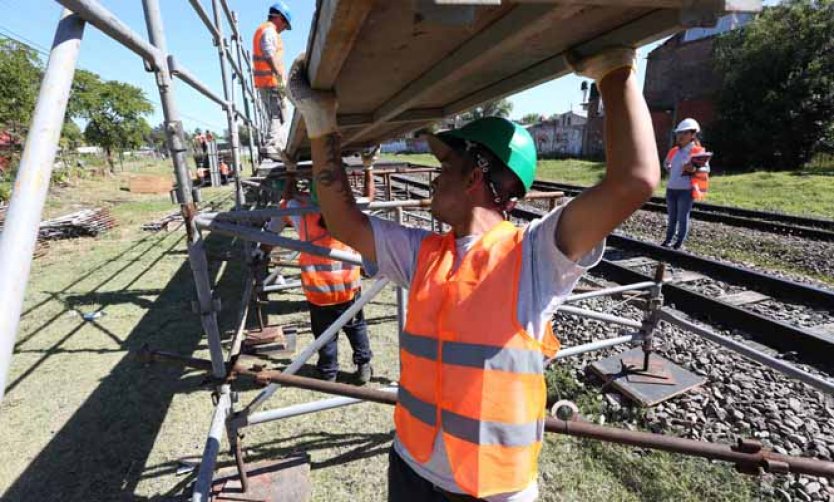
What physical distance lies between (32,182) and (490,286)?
139cm

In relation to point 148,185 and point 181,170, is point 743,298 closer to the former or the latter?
point 181,170

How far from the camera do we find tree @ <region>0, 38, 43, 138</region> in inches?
719

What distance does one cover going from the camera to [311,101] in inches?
67.7

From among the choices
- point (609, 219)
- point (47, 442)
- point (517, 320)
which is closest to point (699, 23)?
point (609, 219)

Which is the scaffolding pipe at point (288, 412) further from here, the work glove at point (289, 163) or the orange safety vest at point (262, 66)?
the orange safety vest at point (262, 66)

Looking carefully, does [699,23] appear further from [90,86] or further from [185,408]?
[90,86]

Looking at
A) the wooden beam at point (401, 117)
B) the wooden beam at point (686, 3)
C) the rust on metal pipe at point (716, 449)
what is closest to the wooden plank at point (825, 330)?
the rust on metal pipe at point (716, 449)

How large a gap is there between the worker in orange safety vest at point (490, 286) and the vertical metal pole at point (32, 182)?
700 millimetres

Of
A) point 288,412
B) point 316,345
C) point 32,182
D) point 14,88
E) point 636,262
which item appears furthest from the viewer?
point 14,88

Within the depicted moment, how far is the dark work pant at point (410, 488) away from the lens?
1645 millimetres

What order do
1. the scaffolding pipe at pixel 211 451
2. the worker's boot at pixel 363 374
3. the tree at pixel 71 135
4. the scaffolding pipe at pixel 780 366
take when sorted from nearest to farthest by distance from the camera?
the scaffolding pipe at pixel 211 451 → the scaffolding pipe at pixel 780 366 → the worker's boot at pixel 363 374 → the tree at pixel 71 135

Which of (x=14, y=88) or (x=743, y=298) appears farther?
(x=14, y=88)

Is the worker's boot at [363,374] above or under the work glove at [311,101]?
under

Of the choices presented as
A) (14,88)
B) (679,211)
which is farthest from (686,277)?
(14,88)
